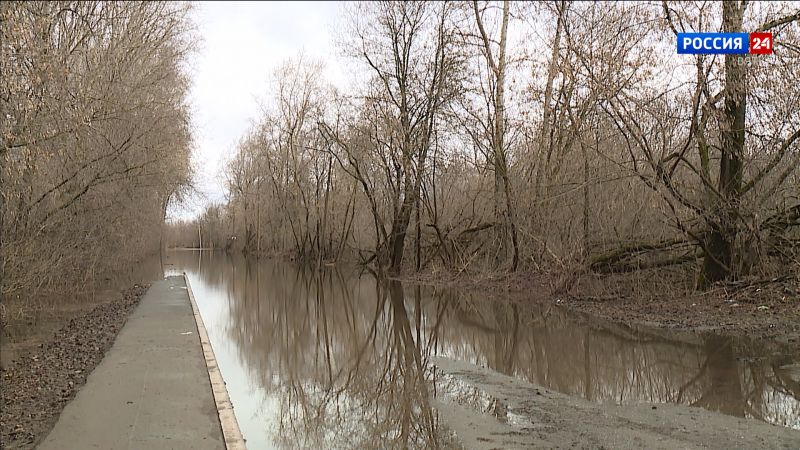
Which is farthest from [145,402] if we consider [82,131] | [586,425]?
[82,131]

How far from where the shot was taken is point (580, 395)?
26.3 feet

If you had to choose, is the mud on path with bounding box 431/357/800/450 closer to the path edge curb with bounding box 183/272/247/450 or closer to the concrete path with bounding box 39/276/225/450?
the path edge curb with bounding box 183/272/247/450

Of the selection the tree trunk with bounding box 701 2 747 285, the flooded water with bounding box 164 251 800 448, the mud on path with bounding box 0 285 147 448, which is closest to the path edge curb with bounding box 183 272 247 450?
the flooded water with bounding box 164 251 800 448

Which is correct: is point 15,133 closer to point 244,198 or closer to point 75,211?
point 75,211

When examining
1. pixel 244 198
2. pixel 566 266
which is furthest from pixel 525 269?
pixel 244 198

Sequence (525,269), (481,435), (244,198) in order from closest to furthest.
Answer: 1. (481,435)
2. (525,269)
3. (244,198)

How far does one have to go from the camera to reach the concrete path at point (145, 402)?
19.6 feet

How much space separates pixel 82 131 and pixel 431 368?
895 cm

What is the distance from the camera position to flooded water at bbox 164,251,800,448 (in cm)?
713

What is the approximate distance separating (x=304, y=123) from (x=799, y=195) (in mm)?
33969

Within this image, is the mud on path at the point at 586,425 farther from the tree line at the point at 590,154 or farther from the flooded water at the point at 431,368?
the tree line at the point at 590,154

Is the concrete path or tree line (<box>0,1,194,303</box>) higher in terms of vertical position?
tree line (<box>0,1,194,303</box>)

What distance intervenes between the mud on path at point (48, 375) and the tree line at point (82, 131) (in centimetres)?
139

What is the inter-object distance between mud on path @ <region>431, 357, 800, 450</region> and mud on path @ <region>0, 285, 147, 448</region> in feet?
14.7
